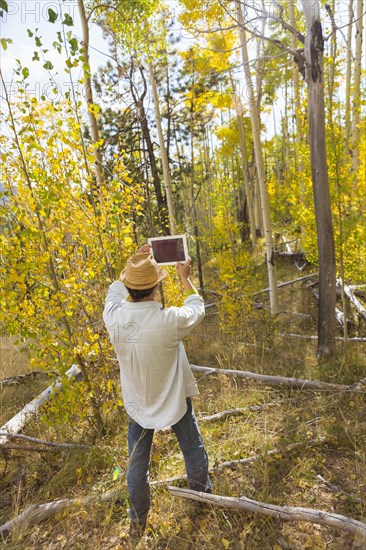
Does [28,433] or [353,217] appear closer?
[28,433]

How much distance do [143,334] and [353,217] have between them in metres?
4.22

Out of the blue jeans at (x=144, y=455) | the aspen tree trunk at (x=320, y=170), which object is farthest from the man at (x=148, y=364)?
the aspen tree trunk at (x=320, y=170)

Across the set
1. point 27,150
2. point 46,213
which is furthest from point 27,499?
point 27,150

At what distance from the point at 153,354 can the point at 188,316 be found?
11.7 inches

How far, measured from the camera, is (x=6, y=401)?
5059 millimetres

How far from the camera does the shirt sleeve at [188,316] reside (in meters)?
1.97

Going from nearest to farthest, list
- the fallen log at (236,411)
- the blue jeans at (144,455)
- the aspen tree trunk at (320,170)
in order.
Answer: the blue jeans at (144,455)
the fallen log at (236,411)
the aspen tree trunk at (320,170)

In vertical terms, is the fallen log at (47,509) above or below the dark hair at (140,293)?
below

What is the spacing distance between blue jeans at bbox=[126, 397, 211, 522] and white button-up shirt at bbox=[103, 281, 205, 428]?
0.12 meters

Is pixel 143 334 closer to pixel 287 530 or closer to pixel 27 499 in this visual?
pixel 287 530

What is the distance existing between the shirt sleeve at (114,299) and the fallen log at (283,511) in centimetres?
A: 131

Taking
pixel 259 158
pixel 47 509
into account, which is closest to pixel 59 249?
pixel 47 509

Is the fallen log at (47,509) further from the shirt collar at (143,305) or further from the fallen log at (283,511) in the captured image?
the shirt collar at (143,305)

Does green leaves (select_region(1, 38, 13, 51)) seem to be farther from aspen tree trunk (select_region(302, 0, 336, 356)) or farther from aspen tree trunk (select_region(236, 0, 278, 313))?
aspen tree trunk (select_region(236, 0, 278, 313))
